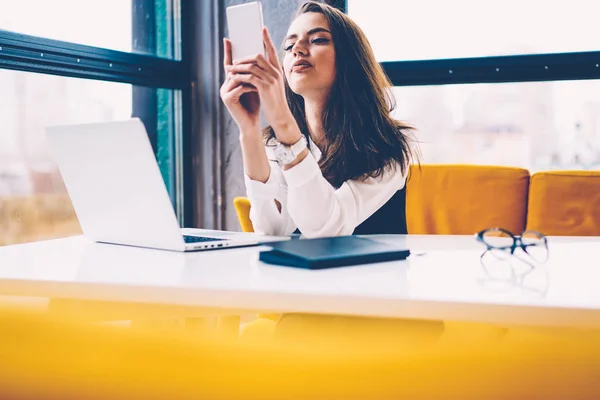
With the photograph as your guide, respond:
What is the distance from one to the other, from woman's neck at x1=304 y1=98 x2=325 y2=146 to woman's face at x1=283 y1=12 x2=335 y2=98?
0.08m

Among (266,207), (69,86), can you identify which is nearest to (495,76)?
(266,207)

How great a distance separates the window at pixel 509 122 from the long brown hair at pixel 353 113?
0.93 m

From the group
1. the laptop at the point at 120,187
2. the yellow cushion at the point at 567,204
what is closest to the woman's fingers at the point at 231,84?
the laptop at the point at 120,187

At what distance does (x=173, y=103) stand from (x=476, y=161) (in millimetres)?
1439

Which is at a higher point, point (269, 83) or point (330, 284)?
point (269, 83)

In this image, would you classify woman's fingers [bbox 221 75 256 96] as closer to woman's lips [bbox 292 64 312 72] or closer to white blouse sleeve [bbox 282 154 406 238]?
white blouse sleeve [bbox 282 154 406 238]

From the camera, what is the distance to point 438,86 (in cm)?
277

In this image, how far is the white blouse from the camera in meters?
1.44

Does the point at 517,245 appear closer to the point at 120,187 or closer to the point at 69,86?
the point at 120,187

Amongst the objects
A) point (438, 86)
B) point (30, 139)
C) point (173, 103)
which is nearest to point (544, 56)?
point (438, 86)

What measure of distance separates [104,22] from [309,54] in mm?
1205

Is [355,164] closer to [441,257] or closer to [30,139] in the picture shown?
[441,257]

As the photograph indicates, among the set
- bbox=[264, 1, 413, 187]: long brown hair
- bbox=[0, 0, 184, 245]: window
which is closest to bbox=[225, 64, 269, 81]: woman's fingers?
bbox=[264, 1, 413, 187]: long brown hair

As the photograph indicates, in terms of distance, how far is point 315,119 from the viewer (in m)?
1.92
